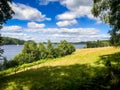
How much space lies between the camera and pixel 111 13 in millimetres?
28562

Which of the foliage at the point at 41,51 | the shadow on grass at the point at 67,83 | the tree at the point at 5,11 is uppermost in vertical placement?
the tree at the point at 5,11

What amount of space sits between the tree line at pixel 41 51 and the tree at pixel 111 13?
7152 centimetres

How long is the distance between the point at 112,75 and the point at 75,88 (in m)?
4.99

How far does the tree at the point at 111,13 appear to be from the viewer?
90.7 feet

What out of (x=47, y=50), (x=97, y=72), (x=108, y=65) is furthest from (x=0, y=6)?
(x=47, y=50)

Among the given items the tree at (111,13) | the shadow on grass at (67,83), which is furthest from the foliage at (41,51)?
the shadow on grass at (67,83)

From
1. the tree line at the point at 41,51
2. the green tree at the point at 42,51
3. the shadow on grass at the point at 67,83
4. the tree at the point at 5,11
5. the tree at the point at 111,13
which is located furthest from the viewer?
the green tree at the point at 42,51

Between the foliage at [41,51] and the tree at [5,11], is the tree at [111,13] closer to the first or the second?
the tree at [5,11]

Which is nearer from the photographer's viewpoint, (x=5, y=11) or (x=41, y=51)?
(x=5, y=11)

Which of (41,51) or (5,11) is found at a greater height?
(5,11)

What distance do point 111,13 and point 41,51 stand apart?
78.3 m

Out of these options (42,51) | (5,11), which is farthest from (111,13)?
(42,51)

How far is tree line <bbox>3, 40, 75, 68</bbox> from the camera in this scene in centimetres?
9875

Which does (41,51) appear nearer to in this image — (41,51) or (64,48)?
(41,51)
